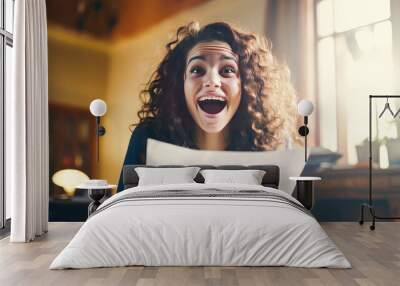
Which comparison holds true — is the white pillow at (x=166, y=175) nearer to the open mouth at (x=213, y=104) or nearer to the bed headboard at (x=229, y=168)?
the bed headboard at (x=229, y=168)

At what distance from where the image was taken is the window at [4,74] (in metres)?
6.65

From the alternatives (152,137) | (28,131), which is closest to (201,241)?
(28,131)

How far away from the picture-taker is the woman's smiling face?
24.4 ft

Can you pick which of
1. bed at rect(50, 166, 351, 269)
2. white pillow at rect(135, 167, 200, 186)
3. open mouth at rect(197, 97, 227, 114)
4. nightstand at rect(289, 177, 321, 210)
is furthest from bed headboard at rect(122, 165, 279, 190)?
bed at rect(50, 166, 351, 269)

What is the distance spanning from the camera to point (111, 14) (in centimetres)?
758

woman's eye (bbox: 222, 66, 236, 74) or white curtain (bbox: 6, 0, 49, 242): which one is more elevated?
woman's eye (bbox: 222, 66, 236, 74)

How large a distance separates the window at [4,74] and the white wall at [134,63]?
1.29 m

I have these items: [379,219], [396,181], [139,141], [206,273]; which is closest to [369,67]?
[396,181]

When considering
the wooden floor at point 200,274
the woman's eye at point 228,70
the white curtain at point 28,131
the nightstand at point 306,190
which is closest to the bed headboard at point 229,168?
the nightstand at point 306,190

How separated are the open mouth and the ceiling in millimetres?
1227

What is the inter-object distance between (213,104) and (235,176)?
1138 mm

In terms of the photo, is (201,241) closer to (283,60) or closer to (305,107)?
(305,107)

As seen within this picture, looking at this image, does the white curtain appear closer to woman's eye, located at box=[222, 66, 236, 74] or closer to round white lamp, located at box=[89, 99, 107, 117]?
round white lamp, located at box=[89, 99, 107, 117]

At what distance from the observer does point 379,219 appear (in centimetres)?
742
